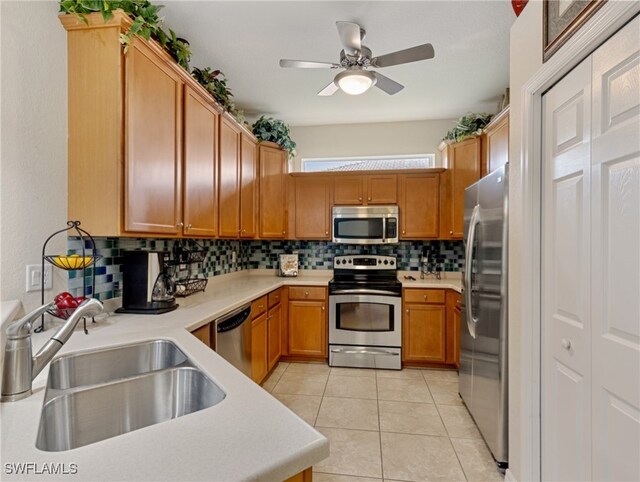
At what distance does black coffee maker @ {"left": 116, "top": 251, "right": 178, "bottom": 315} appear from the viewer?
1.84m

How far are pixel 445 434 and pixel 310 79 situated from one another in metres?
2.99

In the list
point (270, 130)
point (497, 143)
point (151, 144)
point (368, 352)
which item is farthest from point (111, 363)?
point (497, 143)

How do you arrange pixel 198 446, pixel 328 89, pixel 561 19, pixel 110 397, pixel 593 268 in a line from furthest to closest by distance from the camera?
pixel 328 89, pixel 561 19, pixel 593 268, pixel 110 397, pixel 198 446

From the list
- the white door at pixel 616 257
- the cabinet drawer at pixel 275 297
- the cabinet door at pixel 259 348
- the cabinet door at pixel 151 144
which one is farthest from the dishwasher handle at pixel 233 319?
the white door at pixel 616 257

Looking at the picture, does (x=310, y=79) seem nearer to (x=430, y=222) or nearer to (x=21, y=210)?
(x=430, y=222)

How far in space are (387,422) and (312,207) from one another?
2331 mm

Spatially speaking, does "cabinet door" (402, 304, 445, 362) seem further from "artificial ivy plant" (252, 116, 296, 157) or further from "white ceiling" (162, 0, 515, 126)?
"artificial ivy plant" (252, 116, 296, 157)

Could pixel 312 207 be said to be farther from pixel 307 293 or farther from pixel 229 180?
pixel 229 180

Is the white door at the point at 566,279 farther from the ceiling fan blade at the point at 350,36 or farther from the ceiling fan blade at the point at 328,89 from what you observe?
the ceiling fan blade at the point at 328,89

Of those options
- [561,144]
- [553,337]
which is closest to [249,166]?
[561,144]

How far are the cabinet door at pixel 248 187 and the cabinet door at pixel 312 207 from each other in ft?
1.84

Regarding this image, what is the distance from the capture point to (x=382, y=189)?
3600mm

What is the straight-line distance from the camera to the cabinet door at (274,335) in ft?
9.62

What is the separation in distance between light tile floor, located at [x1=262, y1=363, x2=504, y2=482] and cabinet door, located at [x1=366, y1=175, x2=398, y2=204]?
185 centimetres
